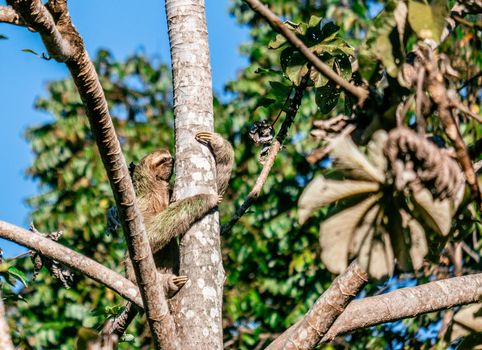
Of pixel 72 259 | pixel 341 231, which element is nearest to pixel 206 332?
pixel 72 259

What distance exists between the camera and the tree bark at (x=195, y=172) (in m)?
3.43

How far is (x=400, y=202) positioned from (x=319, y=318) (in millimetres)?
1553

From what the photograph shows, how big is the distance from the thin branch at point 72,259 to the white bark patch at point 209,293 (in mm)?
298

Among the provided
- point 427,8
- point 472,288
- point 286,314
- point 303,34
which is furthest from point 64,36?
point 286,314

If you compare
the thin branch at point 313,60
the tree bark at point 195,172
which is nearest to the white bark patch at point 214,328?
the tree bark at point 195,172

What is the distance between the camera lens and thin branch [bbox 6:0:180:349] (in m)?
2.25

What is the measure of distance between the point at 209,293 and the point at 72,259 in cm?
64

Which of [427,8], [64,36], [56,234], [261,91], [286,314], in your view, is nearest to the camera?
[427,8]

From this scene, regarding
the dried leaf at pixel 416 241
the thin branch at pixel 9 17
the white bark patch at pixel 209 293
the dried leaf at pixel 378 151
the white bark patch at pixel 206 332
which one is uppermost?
the thin branch at pixel 9 17

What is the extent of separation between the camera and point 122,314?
14.6 feet

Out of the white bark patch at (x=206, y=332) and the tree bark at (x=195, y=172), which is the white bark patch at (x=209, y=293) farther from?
the white bark patch at (x=206, y=332)

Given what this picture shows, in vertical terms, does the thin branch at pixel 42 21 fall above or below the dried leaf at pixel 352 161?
above

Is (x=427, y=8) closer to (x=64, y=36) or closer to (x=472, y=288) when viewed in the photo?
(x=64, y=36)

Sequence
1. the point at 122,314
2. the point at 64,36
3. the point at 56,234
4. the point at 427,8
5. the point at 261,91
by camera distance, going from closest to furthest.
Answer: the point at 427,8 → the point at 64,36 → the point at 56,234 → the point at 122,314 → the point at 261,91
